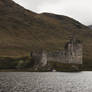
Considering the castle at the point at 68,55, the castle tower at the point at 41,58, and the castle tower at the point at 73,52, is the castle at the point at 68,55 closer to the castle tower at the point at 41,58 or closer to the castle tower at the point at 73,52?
the castle tower at the point at 73,52

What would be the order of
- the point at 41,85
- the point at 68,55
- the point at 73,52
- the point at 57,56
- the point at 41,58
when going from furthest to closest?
the point at 73,52
the point at 68,55
the point at 57,56
the point at 41,58
the point at 41,85

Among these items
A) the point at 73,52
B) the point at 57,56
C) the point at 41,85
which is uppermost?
the point at 73,52

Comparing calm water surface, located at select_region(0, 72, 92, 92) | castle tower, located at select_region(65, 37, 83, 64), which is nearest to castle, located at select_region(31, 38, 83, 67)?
castle tower, located at select_region(65, 37, 83, 64)

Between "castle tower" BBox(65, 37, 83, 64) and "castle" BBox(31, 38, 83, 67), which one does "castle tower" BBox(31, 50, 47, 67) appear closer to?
"castle" BBox(31, 38, 83, 67)

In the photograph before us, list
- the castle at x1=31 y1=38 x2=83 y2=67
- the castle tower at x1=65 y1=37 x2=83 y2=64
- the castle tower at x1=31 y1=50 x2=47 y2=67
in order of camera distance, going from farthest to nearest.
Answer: the castle tower at x1=65 y1=37 x2=83 y2=64 → the castle at x1=31 y1=38 x2=83 y2=67 → the castle tower at x1=31 y1=50 x2=47 y2=67

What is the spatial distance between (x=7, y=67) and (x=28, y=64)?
633 inches

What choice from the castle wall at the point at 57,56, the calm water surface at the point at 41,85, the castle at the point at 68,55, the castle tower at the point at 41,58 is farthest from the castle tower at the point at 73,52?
the calm water surface at the point at 41,85

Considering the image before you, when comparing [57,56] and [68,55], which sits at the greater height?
[68,55]

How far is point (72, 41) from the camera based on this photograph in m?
174

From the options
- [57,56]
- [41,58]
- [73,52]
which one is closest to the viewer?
[41,58]

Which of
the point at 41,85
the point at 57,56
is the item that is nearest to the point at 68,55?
the point at 57,56

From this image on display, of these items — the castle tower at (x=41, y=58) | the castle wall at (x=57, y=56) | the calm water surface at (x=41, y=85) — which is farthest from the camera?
the castle wall at (x=57, y=56)

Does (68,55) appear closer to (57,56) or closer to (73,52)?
(73,52)

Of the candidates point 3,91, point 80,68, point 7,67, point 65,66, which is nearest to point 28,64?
point 7,67
